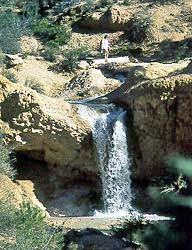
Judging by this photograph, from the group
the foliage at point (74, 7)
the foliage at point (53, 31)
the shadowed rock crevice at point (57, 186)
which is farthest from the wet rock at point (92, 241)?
the foliage at point (74, 7)

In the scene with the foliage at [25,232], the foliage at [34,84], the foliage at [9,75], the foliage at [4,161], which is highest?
the foliage at [25,232]

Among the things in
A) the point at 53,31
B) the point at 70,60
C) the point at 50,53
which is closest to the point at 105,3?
the point at 53,31

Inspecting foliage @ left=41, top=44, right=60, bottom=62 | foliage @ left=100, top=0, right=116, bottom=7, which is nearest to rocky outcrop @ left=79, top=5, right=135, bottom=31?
foliage @ left=100, top=0, right=116, bottom=7

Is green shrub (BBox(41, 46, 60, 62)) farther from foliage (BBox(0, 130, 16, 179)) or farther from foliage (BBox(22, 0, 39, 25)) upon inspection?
foliage (BBox(0, 130, 16, 179))

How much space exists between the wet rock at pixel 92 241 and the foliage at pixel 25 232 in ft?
3.38

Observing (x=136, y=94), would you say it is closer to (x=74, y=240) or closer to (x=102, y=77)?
(x=74, y=240)

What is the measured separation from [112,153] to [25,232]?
26.2ft

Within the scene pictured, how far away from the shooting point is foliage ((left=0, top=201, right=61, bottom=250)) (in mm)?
7662

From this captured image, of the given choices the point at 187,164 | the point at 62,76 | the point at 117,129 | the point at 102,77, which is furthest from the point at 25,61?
the point at 187,164

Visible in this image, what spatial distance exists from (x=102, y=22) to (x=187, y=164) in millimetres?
27812

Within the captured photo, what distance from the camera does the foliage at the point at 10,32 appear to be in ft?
94.5

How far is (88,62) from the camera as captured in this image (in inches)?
1059

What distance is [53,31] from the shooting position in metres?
31.4

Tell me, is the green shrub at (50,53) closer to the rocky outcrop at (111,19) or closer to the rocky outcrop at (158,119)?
the rocky outcrop at (111,19)
